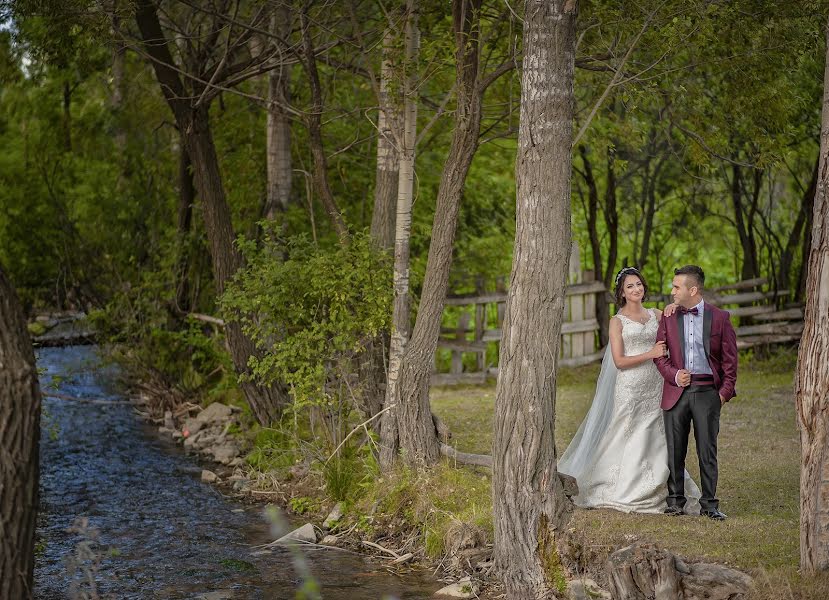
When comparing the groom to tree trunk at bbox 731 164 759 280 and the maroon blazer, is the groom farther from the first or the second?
tree trunk at bbox 731 164 759 280

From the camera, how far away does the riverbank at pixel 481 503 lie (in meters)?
6.91

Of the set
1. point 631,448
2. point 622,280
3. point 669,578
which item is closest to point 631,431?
point 631,448

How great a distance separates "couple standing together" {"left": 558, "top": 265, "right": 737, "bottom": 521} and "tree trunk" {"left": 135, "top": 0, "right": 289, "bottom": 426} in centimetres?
508

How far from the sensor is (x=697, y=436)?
748cm

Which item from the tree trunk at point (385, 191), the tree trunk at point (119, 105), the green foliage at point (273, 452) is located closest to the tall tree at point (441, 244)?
the tree trunk at point (385, 191)

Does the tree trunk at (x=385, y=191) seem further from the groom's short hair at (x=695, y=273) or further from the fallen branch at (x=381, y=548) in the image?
the groom's short hair at (x=695, y=273)

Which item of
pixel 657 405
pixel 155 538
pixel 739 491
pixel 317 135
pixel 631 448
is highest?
pixel 317 135

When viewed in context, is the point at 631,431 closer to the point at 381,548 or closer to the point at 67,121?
the point at 381,548

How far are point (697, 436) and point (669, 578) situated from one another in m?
1.46

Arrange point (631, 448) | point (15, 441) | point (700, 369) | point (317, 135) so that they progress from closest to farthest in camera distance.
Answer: point (15, 441) → point (700, 369) → point (631, 448) → point (317, 135)

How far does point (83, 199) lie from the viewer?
1664cm

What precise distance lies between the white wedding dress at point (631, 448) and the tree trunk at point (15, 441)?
14.2ft

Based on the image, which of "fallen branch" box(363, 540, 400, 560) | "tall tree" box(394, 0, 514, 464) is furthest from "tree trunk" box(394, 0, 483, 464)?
"fallen branch" box(363, 540, 400, 560)

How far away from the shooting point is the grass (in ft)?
21.4
